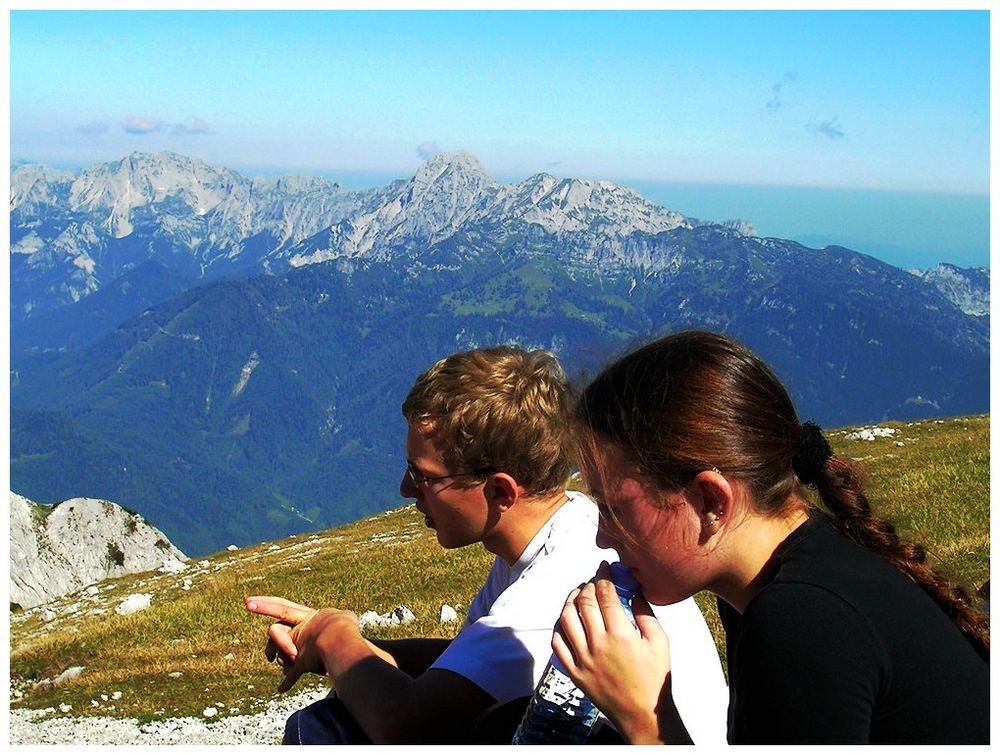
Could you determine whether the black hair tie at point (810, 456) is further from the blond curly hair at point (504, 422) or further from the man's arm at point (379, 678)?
the man's arm at point (379, 678)

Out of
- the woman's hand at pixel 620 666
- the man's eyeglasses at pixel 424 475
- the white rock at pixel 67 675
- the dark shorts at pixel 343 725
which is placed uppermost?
the man's eyeglasses at pixel 424 475

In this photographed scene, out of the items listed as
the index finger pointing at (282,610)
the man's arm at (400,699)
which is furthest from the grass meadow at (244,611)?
the index finger pointing at (282,610)

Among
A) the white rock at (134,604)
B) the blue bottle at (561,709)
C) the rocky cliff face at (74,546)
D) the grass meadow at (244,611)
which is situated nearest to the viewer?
the blue bottle at (561,709)

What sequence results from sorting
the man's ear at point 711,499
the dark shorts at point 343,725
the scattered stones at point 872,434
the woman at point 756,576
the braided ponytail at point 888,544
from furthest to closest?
the scattered stones at point 872,434, the dark shorts at point 343,725, the braided ponytail at point 888,544, the man's ear at point 711,499, the woman at point 756,576

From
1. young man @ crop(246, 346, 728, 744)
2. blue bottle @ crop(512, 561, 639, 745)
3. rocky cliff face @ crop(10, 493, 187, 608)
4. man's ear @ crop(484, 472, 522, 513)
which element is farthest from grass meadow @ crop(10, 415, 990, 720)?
rocky cliff face @ crop(10, 493, 187, 608)

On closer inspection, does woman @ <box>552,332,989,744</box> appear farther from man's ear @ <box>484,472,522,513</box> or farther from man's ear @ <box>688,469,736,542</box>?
man's ear @ <box>484,472,522,513</box>

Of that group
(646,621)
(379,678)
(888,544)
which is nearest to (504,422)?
(379,678)

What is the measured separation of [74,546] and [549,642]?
45493 millimetres

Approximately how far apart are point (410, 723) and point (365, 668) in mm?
467

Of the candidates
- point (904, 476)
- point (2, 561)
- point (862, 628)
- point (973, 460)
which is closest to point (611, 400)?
point (862, 628)

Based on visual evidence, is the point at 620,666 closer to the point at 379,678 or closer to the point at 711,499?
the point at 711,499

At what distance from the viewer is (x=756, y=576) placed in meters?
3.83

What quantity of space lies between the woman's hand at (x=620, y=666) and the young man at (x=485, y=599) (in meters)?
0.67

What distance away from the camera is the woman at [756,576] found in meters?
3.29
